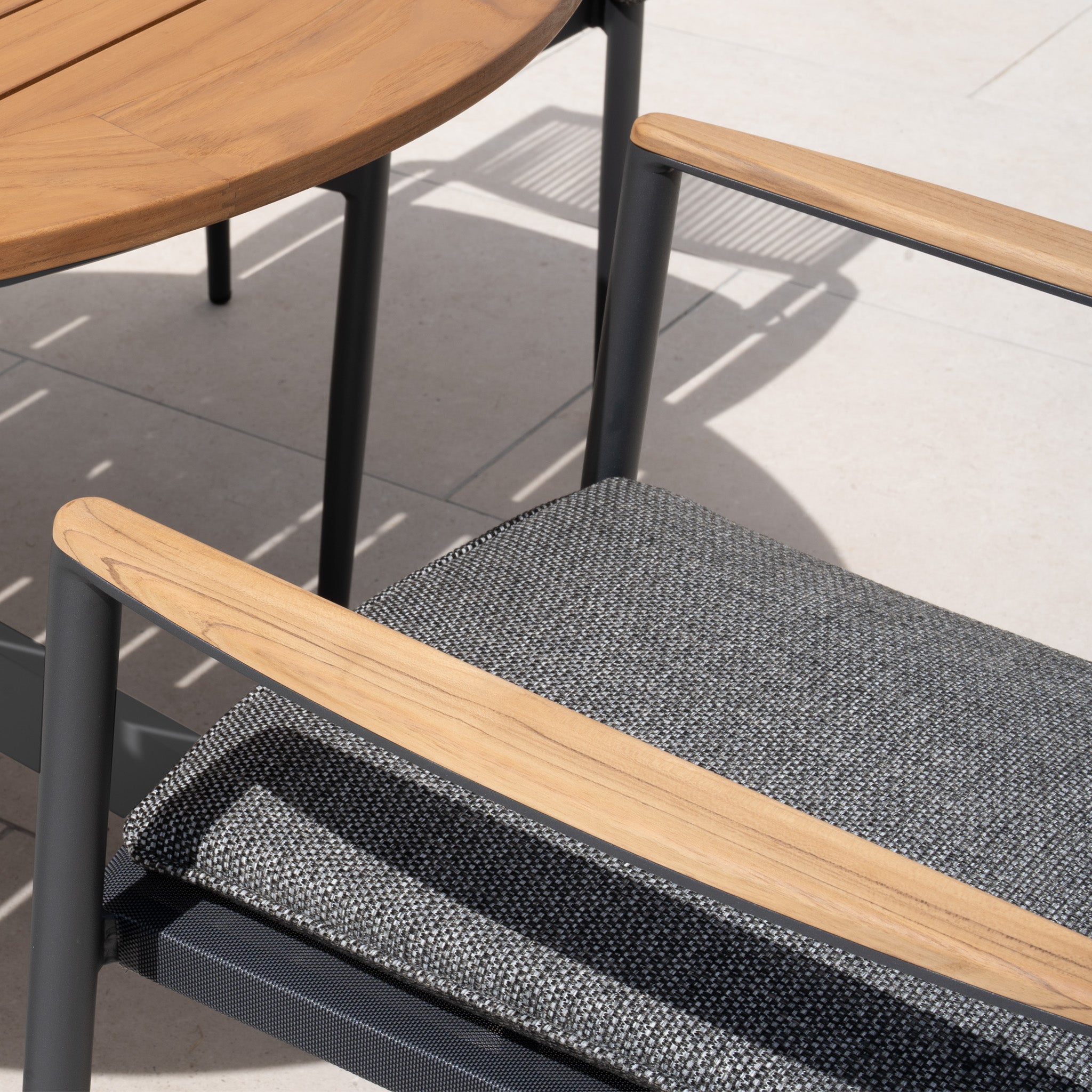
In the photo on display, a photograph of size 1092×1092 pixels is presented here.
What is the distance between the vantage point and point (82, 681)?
0.72 metres

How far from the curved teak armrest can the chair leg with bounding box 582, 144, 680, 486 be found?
484 millimetres

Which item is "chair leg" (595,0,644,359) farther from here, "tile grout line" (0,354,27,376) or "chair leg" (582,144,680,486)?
"tile grout line" (0,354,27,376)

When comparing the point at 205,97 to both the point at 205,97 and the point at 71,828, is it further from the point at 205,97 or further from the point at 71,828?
the point at 71,828

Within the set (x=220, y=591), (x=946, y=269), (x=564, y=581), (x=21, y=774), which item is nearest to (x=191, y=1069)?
(x=21, y=774)

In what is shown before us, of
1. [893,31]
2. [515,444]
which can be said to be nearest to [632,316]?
[515,444]

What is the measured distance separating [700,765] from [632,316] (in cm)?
41

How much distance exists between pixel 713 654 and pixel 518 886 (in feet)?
0.73

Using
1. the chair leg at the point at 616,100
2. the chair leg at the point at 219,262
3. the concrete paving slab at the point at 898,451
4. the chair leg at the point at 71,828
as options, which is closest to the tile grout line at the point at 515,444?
the concrete paving slab at the point at 898,451

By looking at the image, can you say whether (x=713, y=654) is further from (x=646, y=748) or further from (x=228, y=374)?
(x=228, y=374)

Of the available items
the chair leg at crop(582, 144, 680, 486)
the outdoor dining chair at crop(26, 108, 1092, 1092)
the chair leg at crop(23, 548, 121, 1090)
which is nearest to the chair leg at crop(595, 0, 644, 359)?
the chair leg at crop(582, 144, 680, 486)

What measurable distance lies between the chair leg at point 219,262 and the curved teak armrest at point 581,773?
1570mm

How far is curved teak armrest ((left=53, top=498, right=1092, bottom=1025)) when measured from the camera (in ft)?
1.87

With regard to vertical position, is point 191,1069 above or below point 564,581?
below

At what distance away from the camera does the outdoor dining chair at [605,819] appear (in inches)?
24.4
